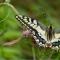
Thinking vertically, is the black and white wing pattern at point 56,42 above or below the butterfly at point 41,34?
below

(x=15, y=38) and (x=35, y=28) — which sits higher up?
(x=35, y=28)

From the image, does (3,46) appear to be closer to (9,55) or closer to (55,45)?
(9,55)

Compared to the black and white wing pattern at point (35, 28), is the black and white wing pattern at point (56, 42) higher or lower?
lower

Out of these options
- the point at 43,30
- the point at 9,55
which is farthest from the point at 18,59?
the point at 43,30

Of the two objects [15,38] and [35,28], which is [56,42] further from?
[15,38]

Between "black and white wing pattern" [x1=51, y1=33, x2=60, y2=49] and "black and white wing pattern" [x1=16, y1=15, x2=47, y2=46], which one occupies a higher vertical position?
"black and white wing pattern" [x1=16, y1=15, x2=47, y2=46]

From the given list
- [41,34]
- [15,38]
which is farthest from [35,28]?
[15,38]
